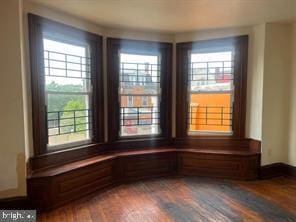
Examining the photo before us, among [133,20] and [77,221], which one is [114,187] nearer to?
[77,221]

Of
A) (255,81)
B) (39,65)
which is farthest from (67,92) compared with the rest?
(255,81)

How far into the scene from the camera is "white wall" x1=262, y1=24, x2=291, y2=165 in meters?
3.64

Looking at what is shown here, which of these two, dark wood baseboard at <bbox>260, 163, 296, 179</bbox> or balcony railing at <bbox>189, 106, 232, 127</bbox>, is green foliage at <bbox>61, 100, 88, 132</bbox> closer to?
balcony railing at <bbox>189, 106, 232, 127</bbox>

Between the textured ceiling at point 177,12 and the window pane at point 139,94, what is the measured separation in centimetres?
57

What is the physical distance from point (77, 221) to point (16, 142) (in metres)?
1.08

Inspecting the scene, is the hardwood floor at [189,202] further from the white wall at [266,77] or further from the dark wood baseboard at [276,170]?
the white wall at [266,77]

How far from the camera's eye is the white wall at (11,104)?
94.3 inches

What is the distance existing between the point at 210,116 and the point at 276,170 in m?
1.38

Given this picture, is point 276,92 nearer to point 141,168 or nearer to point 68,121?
point 141,168

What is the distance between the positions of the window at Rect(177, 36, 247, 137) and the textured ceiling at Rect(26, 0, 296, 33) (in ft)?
1.34

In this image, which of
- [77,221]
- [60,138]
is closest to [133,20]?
[60,138]

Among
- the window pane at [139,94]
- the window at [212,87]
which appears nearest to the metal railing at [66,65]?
the window pane at [139,94]

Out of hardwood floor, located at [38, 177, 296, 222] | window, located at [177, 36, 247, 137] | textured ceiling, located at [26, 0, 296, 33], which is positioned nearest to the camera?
hardwood floor, located at [38, 177, 296, 222]

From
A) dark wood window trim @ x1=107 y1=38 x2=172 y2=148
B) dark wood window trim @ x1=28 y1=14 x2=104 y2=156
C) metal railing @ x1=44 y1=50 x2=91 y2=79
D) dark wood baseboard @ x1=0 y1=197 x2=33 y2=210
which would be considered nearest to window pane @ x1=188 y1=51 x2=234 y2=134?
dark wood window trim @ x1=107 y1=38 x2=172 y2=148
